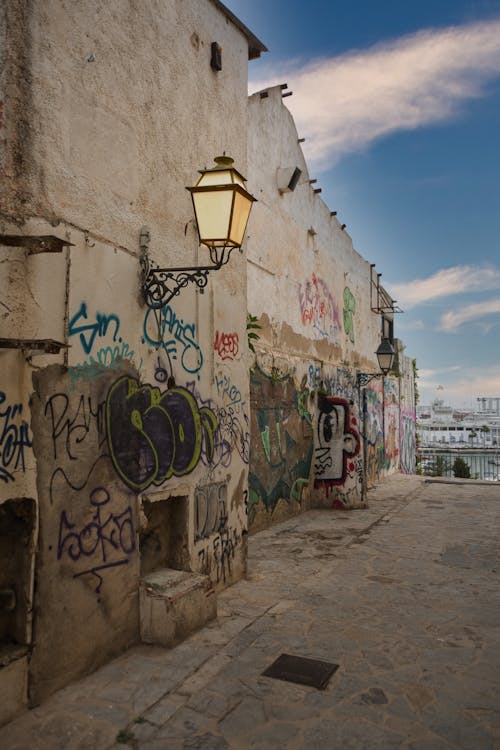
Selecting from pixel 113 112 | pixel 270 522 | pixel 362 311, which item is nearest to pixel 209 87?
pixel 113 112

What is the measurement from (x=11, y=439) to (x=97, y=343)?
3.40 ft

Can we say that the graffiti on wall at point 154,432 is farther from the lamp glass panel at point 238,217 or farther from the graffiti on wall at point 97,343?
the lamp glass panel at point 238,217

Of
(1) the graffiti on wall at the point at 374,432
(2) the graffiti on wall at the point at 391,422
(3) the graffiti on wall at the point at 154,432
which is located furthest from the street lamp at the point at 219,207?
(2) the graffiti on wall at the point at 391,422

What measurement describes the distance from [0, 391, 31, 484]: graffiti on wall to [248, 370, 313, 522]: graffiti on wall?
586cm

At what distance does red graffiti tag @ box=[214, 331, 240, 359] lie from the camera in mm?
6004

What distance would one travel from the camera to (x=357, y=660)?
14.3 ft

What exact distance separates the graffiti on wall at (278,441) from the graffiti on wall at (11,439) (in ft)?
19.2

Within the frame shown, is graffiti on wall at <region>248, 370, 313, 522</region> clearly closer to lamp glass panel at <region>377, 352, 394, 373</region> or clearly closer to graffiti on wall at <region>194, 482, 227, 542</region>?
lamp glass panel at <region>377, 352, 394, 373</region>

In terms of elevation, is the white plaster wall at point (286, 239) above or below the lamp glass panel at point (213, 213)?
above

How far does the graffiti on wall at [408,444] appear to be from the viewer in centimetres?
2178

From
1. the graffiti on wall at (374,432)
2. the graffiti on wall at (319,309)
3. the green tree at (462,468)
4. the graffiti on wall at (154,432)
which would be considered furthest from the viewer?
the green tree at (462,468)

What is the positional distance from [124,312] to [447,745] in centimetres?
362

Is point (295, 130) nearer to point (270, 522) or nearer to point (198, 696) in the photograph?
point (270, 522)

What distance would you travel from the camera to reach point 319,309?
13.1m
